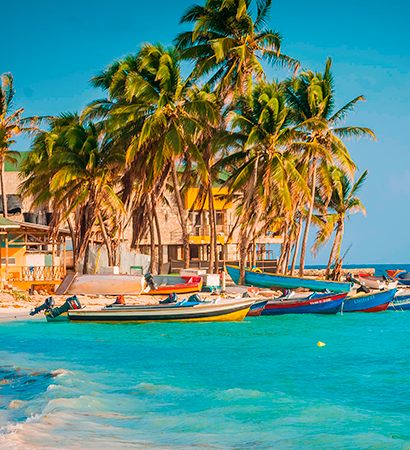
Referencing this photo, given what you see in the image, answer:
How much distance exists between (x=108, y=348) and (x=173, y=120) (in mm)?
14607

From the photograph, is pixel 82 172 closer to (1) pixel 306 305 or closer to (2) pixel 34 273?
(2) pixel 34 273

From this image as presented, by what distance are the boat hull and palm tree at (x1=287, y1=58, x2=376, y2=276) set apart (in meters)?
10.5

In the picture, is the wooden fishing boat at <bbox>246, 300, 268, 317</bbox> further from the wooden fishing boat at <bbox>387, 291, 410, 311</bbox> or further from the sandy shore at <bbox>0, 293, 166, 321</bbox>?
the wooden fishing boat at <bbox>387, 291, 410, 311</bbox>

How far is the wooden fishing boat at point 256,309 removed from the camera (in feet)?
68.6

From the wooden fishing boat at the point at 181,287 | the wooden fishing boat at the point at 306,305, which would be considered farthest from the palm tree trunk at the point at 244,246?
the wooden fishing boat at the point at 306,305

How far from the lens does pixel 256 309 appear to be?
69.1 feet

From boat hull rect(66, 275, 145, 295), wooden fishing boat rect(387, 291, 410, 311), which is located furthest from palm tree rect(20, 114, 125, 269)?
wooden fishing boat rect(387, 291, 410, 311)

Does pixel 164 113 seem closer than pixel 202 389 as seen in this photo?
No

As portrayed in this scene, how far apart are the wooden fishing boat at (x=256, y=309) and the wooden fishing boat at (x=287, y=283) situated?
23.0ft

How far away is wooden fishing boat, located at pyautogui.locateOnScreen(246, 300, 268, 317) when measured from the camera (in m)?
20.9

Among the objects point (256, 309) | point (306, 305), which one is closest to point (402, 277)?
point (306, 305)

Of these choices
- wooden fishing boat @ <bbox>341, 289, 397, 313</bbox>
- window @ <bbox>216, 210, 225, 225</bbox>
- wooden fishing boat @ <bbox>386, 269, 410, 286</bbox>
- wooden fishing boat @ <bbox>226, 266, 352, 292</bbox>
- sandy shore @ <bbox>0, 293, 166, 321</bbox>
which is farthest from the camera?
window @ <bbox>216, 210, 225, 225</bbox>

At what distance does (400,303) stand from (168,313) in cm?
1306

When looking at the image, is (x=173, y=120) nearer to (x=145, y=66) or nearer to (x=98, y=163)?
(x=145, y=66)
